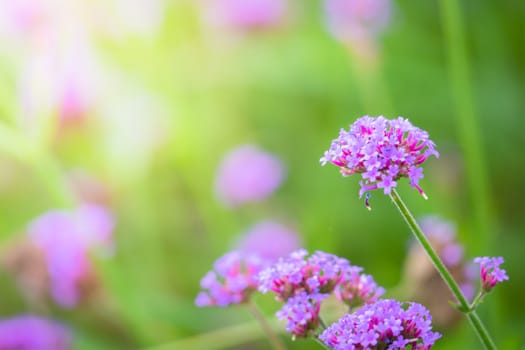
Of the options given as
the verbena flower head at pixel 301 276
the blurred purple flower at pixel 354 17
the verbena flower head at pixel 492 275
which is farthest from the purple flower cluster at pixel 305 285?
the blurred purple flower at pixel 354 17

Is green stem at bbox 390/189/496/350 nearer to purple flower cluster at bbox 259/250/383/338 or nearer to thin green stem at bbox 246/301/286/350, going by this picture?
purple flower cluster at bbox 259/250/383/338

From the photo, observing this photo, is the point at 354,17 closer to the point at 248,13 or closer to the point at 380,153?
the point at 248,13

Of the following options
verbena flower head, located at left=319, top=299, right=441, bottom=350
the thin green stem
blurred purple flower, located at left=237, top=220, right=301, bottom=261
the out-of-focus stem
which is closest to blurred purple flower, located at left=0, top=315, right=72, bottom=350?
the out-of-focus stem

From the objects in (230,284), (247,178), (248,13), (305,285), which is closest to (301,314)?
(305,285)

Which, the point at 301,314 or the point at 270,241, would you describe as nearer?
the point at 301,314

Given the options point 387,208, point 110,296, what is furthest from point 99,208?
point 387,208
